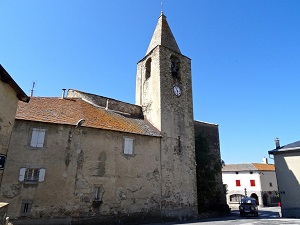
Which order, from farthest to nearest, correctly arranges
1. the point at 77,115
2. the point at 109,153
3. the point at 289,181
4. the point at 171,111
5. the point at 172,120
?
1. the point at 171,111
2. the point at 172,120
3. the point at 289,181
4. the point at 77,115
5. the point at 109,153

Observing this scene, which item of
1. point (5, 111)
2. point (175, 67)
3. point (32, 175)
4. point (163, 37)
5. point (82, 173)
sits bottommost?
point (32, 175)

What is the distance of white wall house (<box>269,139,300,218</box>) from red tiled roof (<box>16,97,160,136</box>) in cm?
1122

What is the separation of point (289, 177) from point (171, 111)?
37.0 feet

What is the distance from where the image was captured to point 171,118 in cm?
1873

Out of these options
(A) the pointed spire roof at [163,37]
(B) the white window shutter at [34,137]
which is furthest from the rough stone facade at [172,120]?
(B) the white window shutter at [34,137]

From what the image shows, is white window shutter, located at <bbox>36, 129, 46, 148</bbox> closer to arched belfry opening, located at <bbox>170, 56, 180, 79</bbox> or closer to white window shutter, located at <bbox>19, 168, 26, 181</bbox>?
white window shutter, located at <bbox>19, 168, 26, 181</bbox>

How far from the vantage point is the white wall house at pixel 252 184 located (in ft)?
116

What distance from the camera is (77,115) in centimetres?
1504

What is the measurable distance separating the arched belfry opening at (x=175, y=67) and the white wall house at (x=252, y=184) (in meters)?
24.7

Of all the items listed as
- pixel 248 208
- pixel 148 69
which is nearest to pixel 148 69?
pixel 148 69

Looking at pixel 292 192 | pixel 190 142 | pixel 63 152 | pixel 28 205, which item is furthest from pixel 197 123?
pixel 28 205

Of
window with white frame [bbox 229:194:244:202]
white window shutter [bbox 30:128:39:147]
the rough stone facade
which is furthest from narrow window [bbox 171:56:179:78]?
window with white frame [bbox 229:194:244:202]

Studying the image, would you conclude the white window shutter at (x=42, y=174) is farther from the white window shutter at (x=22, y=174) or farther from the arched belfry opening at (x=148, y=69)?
the arched belfry opening at (x=148, y=69)

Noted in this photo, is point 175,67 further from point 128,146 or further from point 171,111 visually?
point 128,146
